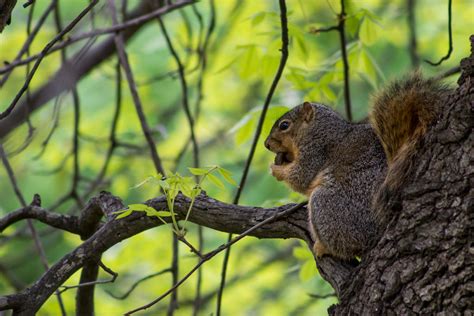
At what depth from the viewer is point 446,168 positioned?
1690 mm

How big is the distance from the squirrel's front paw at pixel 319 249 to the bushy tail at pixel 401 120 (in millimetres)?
217

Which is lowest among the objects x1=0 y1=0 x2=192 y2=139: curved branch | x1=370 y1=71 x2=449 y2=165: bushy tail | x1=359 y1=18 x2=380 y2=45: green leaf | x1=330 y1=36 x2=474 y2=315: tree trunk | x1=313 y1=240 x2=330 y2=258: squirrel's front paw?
x1=330 y1=36 x2=474 y2=315: tree trunk

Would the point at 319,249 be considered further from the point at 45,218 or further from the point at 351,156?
the point at 45,218

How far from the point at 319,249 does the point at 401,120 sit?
459 millimetres

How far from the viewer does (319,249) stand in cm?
220

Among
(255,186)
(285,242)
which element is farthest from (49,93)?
(285,242)

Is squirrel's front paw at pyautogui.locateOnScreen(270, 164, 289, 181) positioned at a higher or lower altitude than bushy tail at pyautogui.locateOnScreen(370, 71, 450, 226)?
higher

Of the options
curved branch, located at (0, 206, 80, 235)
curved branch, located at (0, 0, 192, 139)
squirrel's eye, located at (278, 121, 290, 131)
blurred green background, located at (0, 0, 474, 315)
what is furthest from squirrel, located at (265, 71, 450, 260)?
blurred green background, located at (0, 0, 474, 315)

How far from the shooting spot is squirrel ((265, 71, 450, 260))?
1.99 metres

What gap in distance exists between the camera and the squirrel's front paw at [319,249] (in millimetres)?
2188

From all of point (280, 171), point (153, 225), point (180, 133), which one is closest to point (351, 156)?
point (280, 171)

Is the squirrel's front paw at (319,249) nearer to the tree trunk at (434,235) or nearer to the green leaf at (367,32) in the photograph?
the tree trunk at (434,235)

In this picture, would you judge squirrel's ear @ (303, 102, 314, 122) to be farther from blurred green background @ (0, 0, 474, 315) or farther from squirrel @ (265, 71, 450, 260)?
blurred green background @ (0, 0, 474, 315)

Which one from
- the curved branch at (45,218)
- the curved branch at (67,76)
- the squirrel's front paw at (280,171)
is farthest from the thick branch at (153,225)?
the curved branch at (67,76)
